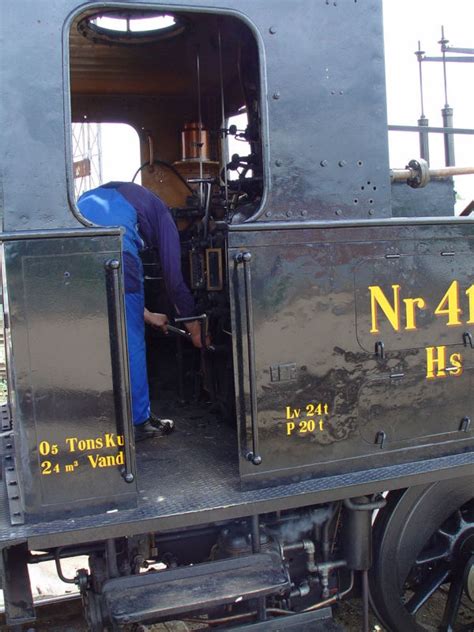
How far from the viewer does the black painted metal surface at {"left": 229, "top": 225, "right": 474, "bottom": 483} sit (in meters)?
2.46

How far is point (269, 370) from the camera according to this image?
8.09 ft

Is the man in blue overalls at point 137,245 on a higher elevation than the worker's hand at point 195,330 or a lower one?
higher

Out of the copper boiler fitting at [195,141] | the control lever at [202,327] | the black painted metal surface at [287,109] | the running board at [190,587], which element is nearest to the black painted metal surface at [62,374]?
the black painted metal surface at [287,109]

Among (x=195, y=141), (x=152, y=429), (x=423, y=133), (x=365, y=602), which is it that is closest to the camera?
(x=365, y=602)

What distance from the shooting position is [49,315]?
87.4 inches

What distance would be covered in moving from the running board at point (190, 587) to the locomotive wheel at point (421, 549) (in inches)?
26.8

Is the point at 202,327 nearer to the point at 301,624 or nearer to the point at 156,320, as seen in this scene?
the point at 156,320

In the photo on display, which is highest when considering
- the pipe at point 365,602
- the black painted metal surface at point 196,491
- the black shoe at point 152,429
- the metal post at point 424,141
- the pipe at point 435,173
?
the metal post at point 424,141

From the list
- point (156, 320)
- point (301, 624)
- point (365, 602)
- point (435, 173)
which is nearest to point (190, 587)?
point (301, 624)

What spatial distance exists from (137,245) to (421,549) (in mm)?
1862

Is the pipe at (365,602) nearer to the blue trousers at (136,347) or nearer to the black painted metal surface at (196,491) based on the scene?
the black painted metal surface at (196,491)

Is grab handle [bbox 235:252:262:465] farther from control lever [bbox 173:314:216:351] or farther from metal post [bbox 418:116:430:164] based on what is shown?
metal post [bbox 418:116:430:164]

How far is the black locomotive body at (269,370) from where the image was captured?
224 centimetres

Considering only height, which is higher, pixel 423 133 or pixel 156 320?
pixel 423 133
